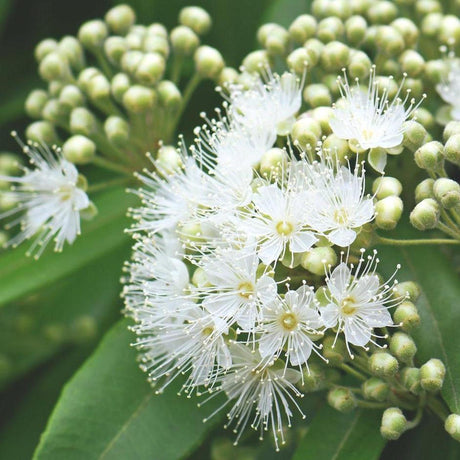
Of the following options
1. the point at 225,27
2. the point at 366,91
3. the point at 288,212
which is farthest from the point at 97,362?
the point at 225,27

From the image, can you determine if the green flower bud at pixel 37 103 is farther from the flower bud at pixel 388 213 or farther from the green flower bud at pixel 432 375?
the green flower bud at pixel 432 375

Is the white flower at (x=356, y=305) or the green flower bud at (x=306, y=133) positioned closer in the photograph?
the white flower at (x=356, y=305)

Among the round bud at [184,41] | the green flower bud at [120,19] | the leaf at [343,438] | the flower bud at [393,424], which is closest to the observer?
the flower bud at [393,424]

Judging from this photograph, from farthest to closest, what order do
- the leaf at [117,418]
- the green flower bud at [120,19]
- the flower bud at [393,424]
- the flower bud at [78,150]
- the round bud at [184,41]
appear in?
the green flower bud at [120,19]
the round bud at [184,41]
the flower bud at [78,150]
the leaf at [117,418]
the flower bud at [393,424]

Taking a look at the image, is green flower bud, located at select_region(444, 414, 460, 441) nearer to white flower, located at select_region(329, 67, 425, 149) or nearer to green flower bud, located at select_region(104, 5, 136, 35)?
white flower, located at select_region(329, 67, 425, 149)

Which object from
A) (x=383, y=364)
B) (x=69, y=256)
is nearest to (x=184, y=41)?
(x=69, y=256)

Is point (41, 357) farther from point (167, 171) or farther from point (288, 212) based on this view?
point (288, 212)

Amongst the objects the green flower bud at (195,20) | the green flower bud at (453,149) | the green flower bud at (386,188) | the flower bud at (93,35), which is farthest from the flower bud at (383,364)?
the flower bud at (93,35)

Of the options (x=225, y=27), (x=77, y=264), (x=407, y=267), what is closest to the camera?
(x=407, y=267)
